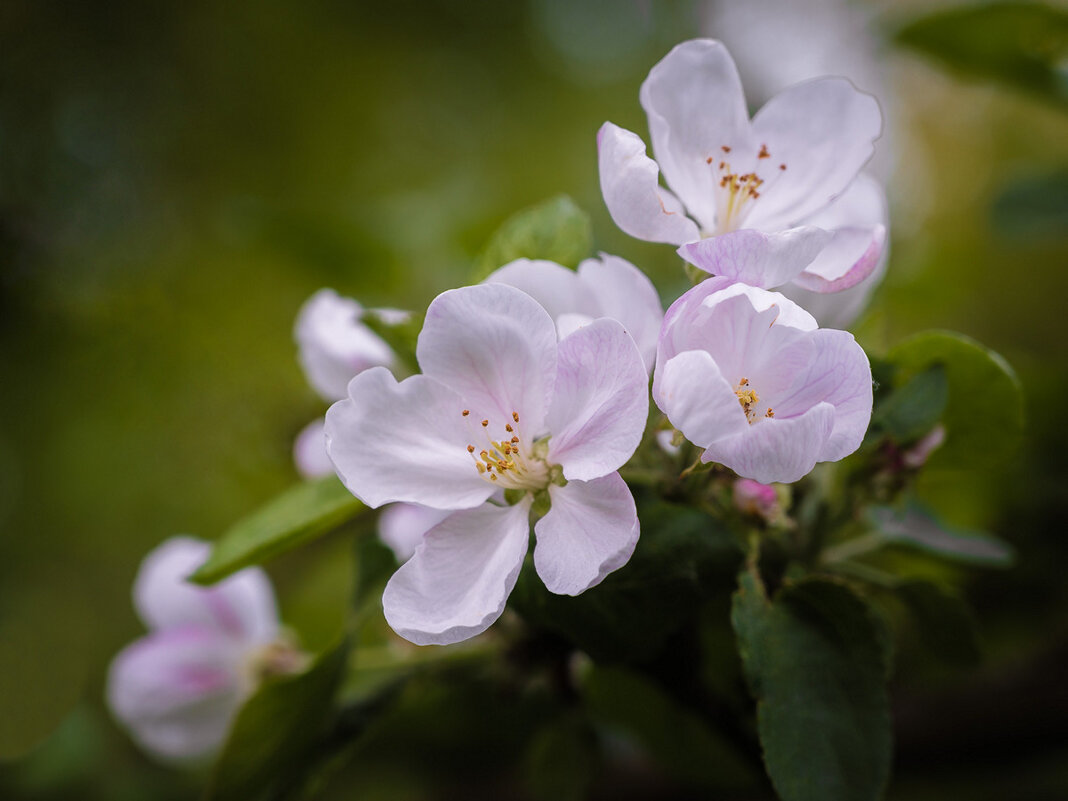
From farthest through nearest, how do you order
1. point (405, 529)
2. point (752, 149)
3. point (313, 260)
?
point (313, 260), point (405, 529), point (752, 149)

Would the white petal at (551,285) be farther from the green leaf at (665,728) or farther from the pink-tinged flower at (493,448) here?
the green leaf at (665,728)

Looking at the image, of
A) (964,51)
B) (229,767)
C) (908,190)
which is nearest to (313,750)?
(229,767)

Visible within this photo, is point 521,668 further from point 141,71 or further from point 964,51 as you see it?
point 141,71

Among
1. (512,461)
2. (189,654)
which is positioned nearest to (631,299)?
(512,461)

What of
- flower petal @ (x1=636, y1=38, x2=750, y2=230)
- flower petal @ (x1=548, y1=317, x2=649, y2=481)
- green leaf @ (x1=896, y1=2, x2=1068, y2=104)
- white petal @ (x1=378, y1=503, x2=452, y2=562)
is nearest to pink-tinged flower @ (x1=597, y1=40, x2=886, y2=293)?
flower petal @ (x1=636, y1=38, x2=750, y2=230)

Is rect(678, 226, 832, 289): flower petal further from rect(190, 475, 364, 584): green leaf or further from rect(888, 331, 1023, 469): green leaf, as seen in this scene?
rect(190, 475, 364, 584): green leaf

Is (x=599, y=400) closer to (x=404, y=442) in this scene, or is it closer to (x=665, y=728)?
(x=404, y=442)

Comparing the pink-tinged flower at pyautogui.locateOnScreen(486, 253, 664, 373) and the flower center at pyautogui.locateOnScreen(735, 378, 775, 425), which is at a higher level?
the pink-tinged flower at pyautogui.locateOnScreen(486, 253, 664, 373)
